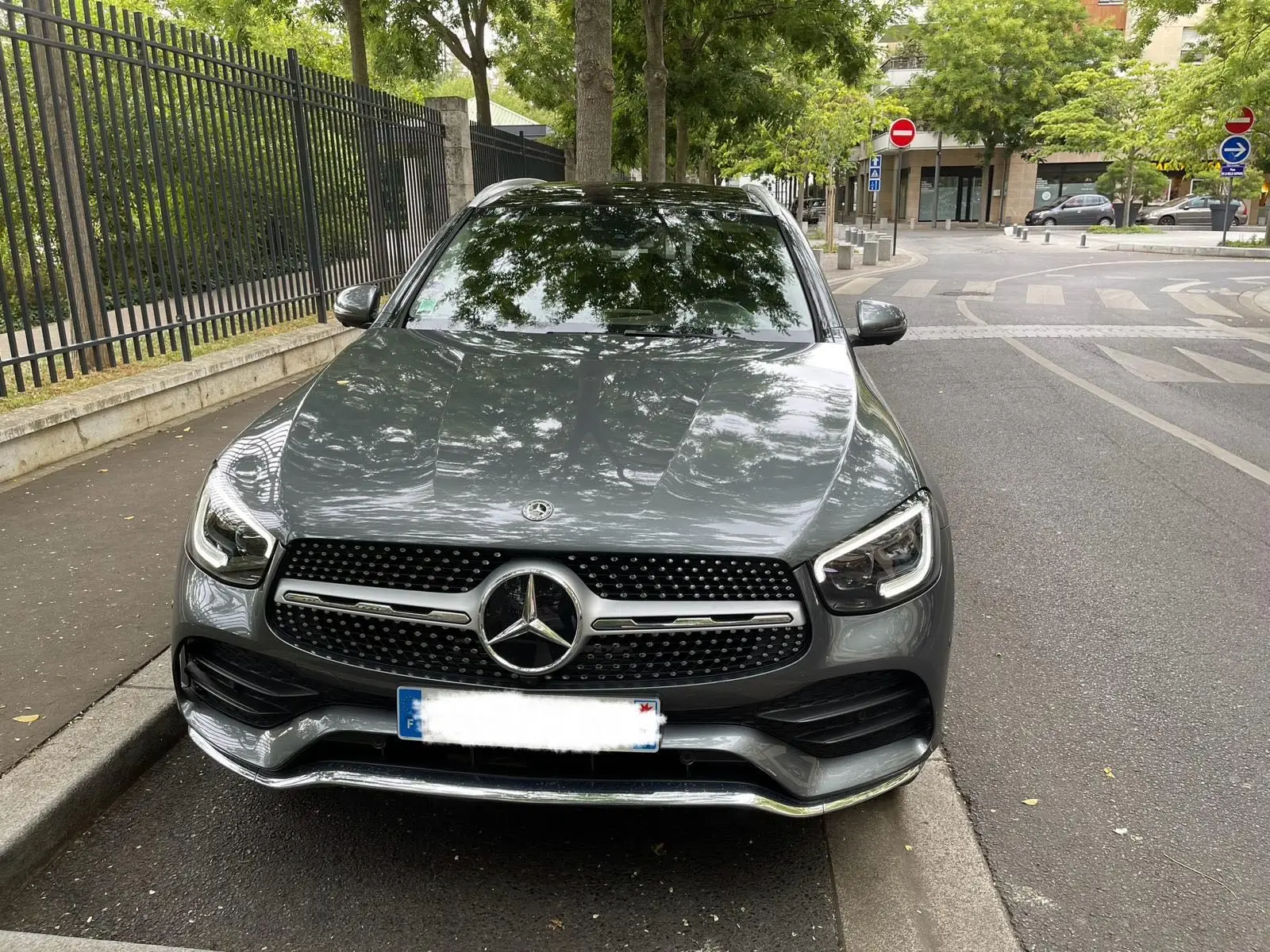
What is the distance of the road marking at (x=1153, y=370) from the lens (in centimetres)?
909

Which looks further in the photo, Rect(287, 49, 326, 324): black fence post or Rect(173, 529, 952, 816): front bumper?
Rect(287, 49, 326, 324): black fence post

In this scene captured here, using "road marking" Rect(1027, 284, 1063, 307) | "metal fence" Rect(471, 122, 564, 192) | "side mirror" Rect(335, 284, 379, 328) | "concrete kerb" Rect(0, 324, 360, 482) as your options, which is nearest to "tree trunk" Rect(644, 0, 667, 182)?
"metal fence" Rect(471, 122, 564, 192)

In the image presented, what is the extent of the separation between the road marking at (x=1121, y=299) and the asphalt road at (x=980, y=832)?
10.9 metres

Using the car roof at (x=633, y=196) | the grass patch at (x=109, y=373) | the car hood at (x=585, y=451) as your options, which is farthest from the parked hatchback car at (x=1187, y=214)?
the car hood at (x=585, y=451)

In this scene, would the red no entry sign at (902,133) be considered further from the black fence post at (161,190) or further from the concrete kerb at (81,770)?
the concrete kerb at (81,770)

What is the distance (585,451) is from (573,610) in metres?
0.49

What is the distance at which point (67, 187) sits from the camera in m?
6.19

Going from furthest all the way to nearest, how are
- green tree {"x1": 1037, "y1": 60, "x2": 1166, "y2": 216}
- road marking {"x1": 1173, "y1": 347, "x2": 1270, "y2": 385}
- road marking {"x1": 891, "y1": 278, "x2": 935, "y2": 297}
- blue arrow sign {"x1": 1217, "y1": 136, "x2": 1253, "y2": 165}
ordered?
green tree {"x1": 1037, "y1": 60, "x2": 1166, "y2": 216} < blue arrow sign {"x1": 1217, "y1": 136, "x2": 1253, "y2": 165} < road marking {"x1": 891, "y1": 278, "x2": 935, "y2": 297} < road marking {"x1": 1173, "y1": 347, "x2": 1270, "y2": 385}

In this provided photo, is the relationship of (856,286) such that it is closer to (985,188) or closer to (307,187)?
(307,187)

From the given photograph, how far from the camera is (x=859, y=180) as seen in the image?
221 feet

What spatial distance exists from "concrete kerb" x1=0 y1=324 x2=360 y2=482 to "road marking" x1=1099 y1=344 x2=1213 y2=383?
7.42 metres

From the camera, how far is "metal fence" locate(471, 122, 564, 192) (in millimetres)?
14484

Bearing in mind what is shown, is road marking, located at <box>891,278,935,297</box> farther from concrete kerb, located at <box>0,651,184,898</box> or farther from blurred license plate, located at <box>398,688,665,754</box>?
blurred license plate, located at <box>398,688,665,754</box>

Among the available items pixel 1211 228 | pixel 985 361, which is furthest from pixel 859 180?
pixel 985 361
